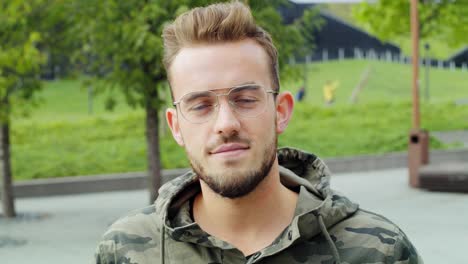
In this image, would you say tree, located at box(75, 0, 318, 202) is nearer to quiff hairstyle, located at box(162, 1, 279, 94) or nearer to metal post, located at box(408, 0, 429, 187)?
metal post, located at box(408, 0, 429, 187)

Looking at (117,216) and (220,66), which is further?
(117,216)

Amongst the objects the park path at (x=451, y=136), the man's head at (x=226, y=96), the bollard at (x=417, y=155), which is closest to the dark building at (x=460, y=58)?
the park path at (x=451, y=136)

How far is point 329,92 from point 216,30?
26664 mm

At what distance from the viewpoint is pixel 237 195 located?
93.0 inches

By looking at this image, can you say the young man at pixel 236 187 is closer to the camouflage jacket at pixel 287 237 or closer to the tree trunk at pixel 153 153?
the camouflage jacket at pixel 287 237

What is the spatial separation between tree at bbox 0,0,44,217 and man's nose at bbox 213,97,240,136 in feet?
29.1

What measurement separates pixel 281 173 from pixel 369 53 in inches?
1232

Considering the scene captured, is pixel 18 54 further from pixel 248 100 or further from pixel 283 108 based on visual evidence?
pixel 248 100

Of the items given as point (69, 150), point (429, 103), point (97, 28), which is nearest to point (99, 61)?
point (97, 28)

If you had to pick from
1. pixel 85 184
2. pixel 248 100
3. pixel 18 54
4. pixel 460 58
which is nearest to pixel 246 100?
pixel 248 100

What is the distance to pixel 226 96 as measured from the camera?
2.33m

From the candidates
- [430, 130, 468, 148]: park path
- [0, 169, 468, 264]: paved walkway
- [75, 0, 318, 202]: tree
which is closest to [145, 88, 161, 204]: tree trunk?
[75, 0, 318, 202]: tree

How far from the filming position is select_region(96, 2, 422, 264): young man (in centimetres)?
233

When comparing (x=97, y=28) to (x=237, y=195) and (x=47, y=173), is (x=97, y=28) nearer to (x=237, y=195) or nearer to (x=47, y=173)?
(x=47, y=173)
